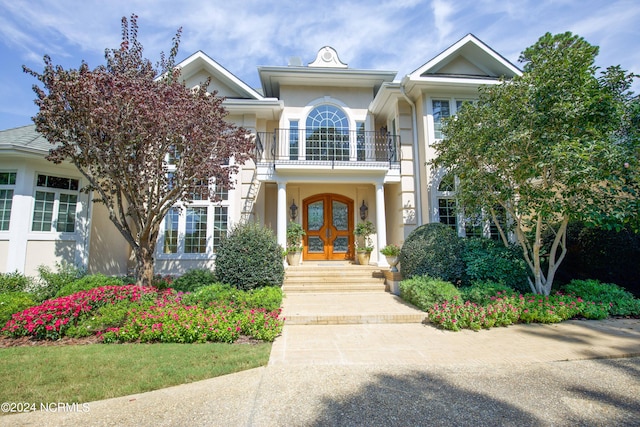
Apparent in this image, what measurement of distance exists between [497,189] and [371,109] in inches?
226

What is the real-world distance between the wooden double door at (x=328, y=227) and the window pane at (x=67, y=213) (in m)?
7.00

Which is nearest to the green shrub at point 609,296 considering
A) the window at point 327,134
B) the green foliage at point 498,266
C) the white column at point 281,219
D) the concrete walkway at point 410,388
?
the green foliage at point 498,266

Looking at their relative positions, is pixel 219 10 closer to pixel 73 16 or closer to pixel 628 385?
pixel 73 16

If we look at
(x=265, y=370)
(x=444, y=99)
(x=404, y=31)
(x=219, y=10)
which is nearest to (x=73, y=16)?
(x=219, y=10)

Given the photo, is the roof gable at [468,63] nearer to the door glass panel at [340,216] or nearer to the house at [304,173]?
the house at [304,173]

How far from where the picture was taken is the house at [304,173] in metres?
8.15

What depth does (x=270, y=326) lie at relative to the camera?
16.2ft

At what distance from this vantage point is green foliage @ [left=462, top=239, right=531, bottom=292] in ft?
23.5

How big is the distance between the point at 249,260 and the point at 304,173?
3.55m

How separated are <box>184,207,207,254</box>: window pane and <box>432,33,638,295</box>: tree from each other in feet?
25.9

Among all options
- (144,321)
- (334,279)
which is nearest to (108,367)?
(144,321)

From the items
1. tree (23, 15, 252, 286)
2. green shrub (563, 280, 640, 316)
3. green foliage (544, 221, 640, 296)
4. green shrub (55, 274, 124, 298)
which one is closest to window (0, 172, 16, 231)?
tree (23, 15, 252, 286)

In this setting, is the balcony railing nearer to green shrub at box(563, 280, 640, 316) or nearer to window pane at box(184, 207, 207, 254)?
window pane at box(184, 207, 207, 254)

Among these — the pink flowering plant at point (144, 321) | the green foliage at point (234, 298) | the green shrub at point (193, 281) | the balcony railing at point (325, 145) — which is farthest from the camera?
the balcony railing at point (325, 145)
